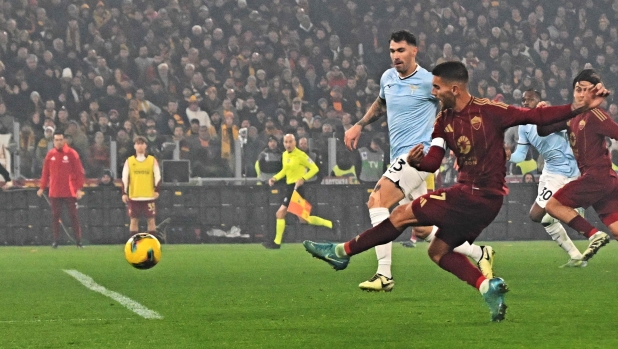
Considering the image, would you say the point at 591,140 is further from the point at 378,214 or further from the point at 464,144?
the point at 464,144

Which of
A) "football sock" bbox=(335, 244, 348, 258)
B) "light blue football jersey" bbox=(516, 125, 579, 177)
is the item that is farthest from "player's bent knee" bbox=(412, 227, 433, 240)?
"light blue football jersey" bbox=(516, 125, 579, 177)

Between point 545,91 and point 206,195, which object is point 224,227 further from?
point 545,91

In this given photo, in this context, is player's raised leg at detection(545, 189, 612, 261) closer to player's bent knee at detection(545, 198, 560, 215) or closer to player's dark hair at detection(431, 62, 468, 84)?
player's bent knee at detection(545, 198, 560, 215)

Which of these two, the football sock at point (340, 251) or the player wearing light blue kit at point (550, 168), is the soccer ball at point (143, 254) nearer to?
the football sock at point (340, 251)

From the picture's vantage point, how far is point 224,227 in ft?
77.7

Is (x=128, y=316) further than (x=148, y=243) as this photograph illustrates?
No

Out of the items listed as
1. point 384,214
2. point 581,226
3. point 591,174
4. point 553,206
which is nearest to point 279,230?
point 581,226

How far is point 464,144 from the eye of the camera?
26.5ft

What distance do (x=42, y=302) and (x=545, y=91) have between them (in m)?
20.2

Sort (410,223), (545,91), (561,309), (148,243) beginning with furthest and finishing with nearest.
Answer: (545,91), (148,243), (561,309), (410,223)

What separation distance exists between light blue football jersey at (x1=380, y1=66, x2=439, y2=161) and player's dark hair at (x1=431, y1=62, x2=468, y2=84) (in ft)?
10.0

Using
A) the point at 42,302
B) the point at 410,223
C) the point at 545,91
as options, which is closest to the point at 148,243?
the point at 42,302

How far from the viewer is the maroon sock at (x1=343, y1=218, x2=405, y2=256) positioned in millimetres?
8617

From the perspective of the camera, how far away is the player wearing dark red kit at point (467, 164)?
7.98 metres
